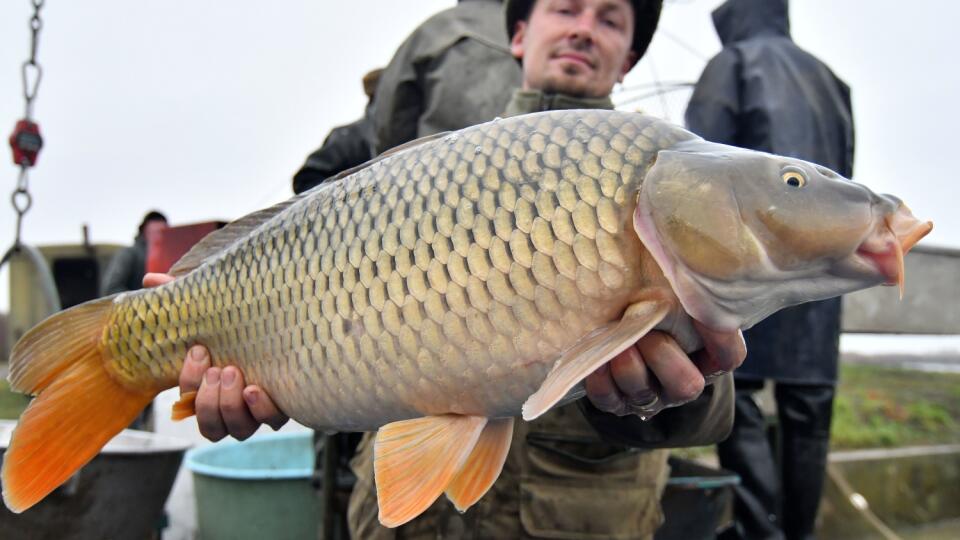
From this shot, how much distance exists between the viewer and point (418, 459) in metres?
0.79

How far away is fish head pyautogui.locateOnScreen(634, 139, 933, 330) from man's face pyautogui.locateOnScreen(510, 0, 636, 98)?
23.0 inches

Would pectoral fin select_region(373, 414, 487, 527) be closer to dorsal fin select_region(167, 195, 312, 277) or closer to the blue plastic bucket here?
dorsal fin select_region(167, 195, 312, 277)

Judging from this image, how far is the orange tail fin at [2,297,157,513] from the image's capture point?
946 millimetres

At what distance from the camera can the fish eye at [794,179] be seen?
2.24 feet

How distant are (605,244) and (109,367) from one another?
72cm

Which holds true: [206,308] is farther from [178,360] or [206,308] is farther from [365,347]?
[365,347]

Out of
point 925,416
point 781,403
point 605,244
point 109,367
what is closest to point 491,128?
point 605,244

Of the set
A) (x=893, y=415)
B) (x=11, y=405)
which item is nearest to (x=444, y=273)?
(x=893, y=415)

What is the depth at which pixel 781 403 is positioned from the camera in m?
2.02

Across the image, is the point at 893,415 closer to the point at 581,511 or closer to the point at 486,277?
the point at 581,511

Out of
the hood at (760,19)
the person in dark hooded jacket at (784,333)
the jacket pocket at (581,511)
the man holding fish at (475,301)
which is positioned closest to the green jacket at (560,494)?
the jacket pocket at (581,511)

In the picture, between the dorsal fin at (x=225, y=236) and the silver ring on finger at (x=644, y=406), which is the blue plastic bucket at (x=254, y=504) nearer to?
the dorsal fin at (x=225, y=236)

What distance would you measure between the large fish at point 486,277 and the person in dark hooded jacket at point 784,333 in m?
1.30

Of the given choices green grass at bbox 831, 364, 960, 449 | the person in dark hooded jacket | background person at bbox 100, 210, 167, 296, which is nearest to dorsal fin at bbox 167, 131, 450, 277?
the person in dark hooded jacket
